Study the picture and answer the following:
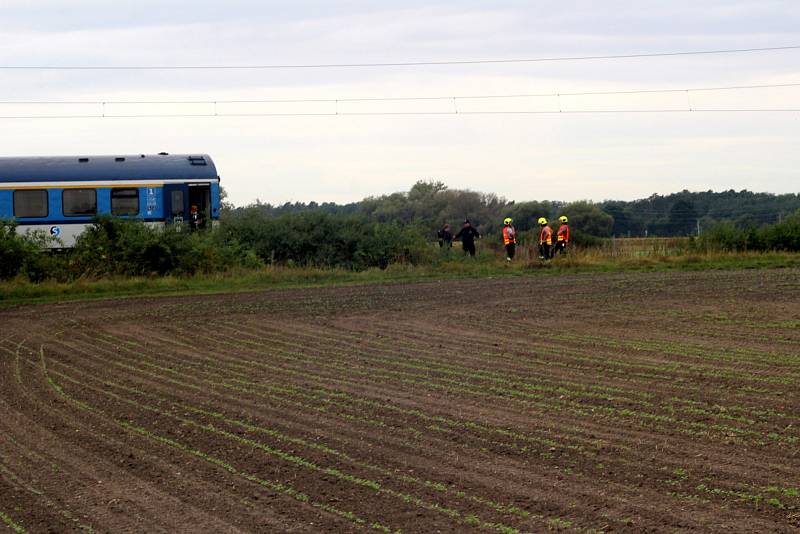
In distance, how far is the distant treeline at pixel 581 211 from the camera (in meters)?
69.6

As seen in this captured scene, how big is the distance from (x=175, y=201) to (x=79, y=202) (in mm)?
3057

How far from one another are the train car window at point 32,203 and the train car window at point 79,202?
0.63m

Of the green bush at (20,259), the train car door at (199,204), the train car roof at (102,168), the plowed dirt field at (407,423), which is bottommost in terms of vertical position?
the plowed dirt field at (407,423)

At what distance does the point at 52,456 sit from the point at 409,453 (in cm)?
323

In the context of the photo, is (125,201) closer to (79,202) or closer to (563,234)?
(79,202)

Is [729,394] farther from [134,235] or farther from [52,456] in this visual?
[134,235]

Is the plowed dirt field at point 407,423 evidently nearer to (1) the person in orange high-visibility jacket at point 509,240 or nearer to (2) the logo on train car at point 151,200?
(1) the person in orange high-visibility jacket at point 509,240

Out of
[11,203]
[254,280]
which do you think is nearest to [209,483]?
[254,280]

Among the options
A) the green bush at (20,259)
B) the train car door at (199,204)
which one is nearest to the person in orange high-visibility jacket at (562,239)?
the train car door at (199,204)

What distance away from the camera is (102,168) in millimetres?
38375

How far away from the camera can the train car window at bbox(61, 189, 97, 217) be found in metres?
38.1

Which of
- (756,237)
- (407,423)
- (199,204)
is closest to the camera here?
(407,423)

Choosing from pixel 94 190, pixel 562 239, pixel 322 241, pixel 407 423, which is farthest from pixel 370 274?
pixel 407 423

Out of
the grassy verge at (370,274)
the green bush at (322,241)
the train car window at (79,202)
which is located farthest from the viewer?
the train car window at (79,202)
